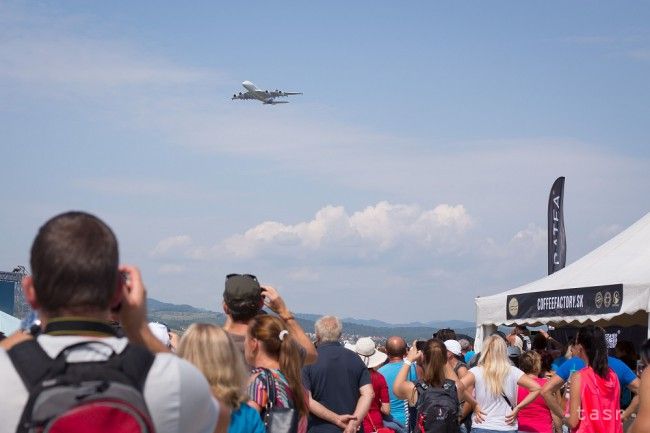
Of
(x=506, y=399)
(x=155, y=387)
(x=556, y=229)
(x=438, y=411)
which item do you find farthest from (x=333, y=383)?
(x=556, y=229)

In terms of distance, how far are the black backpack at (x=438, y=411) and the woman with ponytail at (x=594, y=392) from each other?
1897 mm

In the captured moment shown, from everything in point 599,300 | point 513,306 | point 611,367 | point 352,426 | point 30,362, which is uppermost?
point 599,300

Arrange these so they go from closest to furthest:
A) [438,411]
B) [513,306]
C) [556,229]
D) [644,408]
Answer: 1. [644,408]
2. [438,411]
3. [513,306]
4. [556,229]

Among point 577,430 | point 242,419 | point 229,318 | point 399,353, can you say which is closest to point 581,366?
point 577,430

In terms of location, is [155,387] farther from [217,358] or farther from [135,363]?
[217,358]

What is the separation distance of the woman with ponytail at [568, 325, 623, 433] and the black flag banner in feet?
55.3

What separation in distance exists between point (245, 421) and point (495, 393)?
5808 mm

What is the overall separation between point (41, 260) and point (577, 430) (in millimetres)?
5975

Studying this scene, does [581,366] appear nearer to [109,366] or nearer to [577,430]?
[577,430]

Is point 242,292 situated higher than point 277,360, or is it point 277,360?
point 242,292

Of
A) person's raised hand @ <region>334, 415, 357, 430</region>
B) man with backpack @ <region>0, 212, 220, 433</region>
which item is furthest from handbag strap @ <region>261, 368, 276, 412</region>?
man with backpack @ <region>0, 212, 220, 433</region>

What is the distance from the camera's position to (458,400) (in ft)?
32.0

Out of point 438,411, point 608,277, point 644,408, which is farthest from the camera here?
point 608,277

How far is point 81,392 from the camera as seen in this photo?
7.41 ft
